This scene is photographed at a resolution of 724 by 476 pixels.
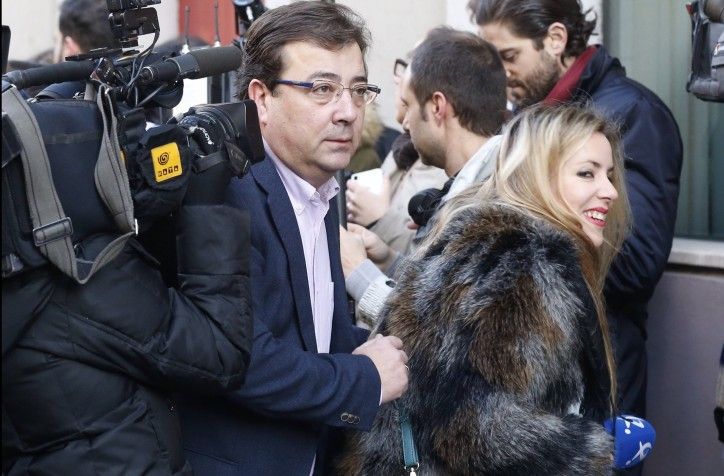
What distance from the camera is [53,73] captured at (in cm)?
219

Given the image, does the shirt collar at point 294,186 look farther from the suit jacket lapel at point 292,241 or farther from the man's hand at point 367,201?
the man's hand at point 367,201

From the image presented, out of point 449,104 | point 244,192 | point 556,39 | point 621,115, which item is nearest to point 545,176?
point 244,192

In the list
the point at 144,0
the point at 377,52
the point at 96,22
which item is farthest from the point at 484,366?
the point at 377,52

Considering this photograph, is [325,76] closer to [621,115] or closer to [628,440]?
[628,440]

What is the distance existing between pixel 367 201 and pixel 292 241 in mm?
1807

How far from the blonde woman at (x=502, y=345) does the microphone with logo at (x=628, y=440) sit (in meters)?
0.10

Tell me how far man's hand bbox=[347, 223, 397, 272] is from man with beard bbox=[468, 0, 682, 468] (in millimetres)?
784

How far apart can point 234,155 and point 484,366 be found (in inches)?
32.1

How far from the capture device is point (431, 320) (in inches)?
111

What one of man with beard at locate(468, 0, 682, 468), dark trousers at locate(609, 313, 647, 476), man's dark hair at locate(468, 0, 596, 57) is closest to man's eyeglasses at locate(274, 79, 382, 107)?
man with beard at locate(468, 0, 682, 468)

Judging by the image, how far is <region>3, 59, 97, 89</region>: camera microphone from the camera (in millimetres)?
2113

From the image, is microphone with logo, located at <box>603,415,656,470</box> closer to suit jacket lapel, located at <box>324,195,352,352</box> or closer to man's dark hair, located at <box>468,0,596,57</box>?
suit jacket lapel, located at <box>324,195,352,352</box>

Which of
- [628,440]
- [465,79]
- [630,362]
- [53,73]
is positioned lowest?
[630,362]

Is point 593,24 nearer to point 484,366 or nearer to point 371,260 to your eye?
point 371,260
